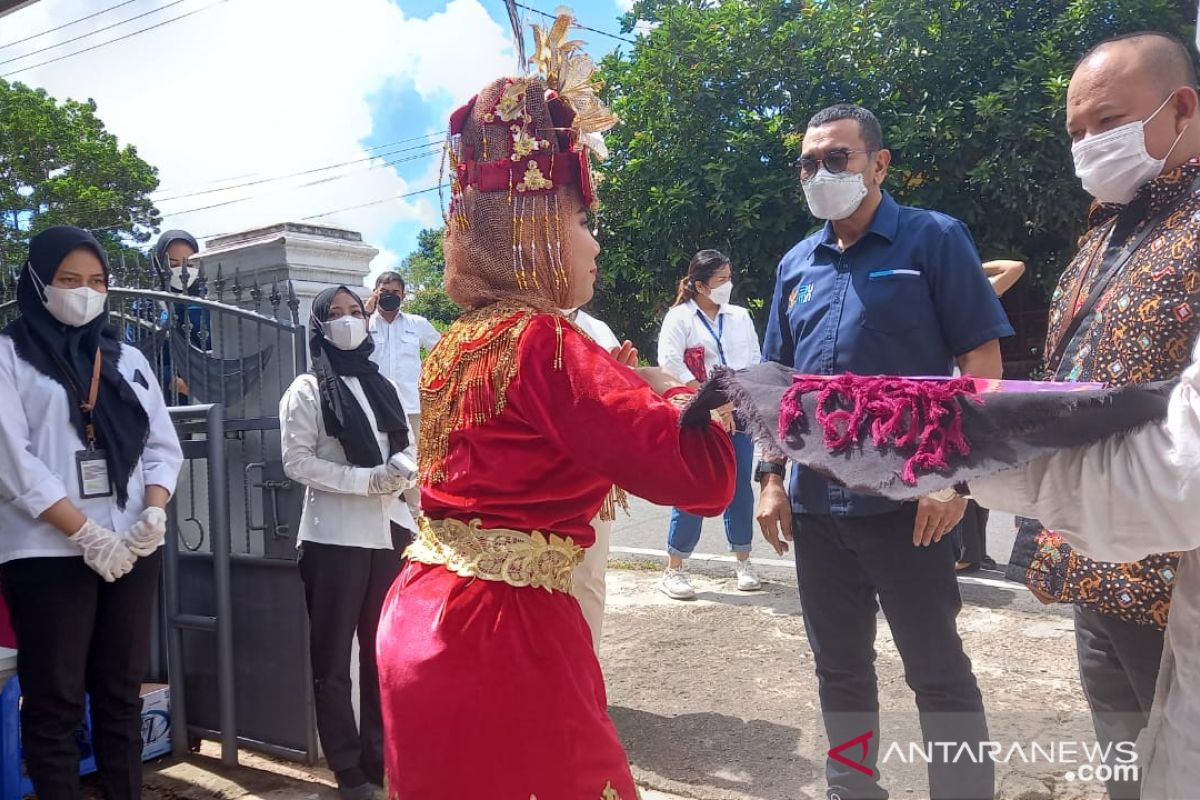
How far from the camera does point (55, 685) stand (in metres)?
2.88

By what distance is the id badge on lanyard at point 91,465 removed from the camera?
3.01 m

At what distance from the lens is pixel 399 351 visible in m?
5.88

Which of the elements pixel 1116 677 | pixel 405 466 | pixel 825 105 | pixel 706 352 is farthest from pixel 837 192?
pixel 825 105

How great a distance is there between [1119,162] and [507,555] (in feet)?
5.57

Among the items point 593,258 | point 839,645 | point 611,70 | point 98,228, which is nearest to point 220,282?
point 593,258

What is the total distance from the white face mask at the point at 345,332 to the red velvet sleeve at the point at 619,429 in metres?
2.09

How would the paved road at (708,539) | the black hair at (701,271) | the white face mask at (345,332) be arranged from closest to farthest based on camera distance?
the white face mask at (345,332) < the black hair at (701,271) < the paved road at (708,539)

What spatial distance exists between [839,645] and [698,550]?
15.1 feet

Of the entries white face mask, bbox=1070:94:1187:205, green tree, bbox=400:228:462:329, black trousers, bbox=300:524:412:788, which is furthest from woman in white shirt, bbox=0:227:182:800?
green tree, bbox=400:228:462:329

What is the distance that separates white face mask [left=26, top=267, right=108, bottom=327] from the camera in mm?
3105

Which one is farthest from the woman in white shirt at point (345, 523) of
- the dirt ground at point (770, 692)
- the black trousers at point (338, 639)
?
the dirt ground at point (770, 692)

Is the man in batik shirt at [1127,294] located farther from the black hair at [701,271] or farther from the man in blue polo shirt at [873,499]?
the black hair at [701,271]

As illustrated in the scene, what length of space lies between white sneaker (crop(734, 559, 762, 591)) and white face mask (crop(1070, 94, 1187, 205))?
4074 mm

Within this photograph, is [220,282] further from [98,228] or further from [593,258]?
[98,228]
